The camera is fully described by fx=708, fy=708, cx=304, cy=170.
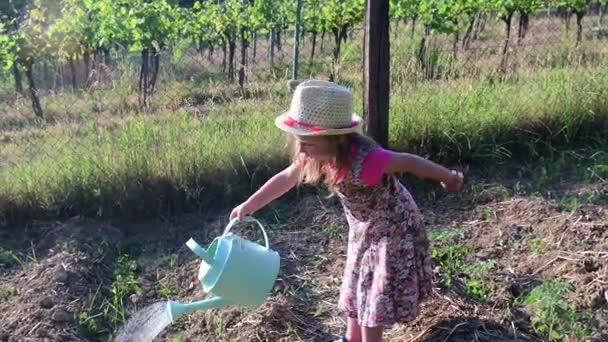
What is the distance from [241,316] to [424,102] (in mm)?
1995

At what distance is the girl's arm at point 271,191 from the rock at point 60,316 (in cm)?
110

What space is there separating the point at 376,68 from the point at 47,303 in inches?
75.9

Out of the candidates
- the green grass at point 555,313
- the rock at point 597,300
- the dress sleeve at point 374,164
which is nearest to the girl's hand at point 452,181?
the dress sleeve at point 374,164

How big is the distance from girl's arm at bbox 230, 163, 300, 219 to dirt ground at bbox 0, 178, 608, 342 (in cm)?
64

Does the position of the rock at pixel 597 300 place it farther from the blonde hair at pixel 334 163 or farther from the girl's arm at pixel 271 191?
the girl's arm at pixel 271 191

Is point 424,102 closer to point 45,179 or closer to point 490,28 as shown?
point 45,179

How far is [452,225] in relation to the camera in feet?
12.1

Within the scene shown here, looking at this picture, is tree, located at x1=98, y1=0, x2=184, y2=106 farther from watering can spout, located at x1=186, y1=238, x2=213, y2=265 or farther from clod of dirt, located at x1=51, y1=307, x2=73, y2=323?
watering can spout, located at x1=186, y1=238, x2=213, y2=265

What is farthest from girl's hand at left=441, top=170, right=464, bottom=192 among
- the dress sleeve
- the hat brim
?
the hat brim

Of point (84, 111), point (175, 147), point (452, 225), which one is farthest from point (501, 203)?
point (84, 111)

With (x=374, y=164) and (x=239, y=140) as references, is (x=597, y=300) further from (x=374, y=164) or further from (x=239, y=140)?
(x=239, y=140)

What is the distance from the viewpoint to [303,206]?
3.95 meters

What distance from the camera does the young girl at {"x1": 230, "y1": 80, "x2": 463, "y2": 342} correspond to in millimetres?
2332

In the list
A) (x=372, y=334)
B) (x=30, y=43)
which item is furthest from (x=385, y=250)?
(x=30, y=43)
